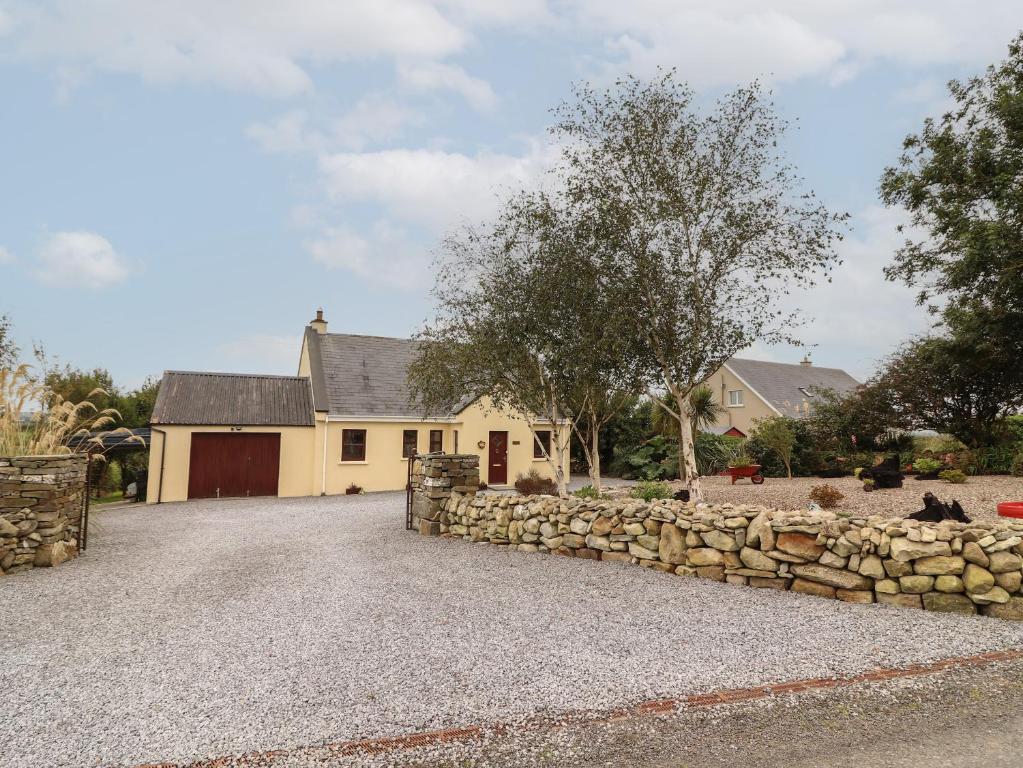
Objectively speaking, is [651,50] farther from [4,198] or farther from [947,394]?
[947,394]

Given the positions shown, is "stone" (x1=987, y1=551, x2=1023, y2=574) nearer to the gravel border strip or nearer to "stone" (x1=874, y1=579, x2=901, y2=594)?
"stone" (x1=874, y1=579, x2=901, y2=594)

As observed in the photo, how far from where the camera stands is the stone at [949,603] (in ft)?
19.4

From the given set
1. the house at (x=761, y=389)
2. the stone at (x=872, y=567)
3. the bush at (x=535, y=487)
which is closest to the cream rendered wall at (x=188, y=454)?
the bush at (x=535, y=487)

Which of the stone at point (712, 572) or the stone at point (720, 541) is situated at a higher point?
the stone at point (720, 541)

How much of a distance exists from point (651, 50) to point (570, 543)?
9.43 m

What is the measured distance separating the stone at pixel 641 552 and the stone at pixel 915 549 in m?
3.00

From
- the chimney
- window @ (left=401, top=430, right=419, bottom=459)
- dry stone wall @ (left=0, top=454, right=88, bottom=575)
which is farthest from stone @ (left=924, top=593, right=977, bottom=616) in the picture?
the chimney

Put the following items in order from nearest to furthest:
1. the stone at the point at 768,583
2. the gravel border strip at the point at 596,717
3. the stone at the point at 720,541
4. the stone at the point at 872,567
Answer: the gravel border strip at the point at 596,717, the stone at the point at 872,567, the stone at the point at 768,583, the stone at the point at 720,541

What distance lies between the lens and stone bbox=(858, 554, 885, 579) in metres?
6.32

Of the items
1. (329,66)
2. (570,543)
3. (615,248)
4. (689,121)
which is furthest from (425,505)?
(689,121)

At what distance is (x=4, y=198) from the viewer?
1073cm

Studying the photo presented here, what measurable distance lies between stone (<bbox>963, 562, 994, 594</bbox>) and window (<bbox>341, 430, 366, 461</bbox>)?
61.6ft

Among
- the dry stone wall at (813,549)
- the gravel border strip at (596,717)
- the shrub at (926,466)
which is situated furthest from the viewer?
the shrub at (926,466)

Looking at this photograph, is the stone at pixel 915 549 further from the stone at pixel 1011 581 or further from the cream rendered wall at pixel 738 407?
the cream rendered wall at pixel 738 407
